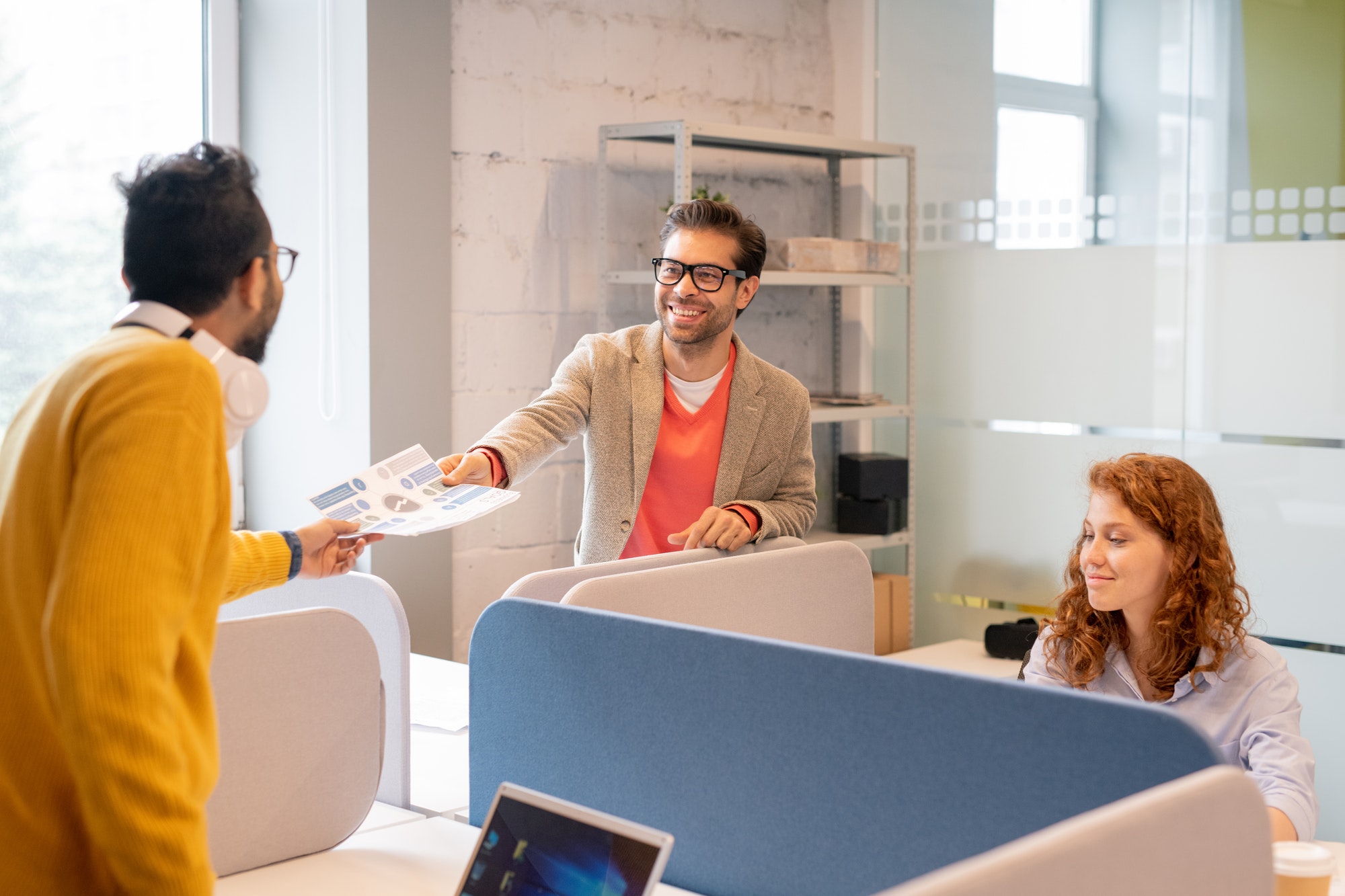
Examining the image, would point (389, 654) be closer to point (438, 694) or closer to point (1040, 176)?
point (438, 694)

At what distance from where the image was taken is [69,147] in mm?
2654

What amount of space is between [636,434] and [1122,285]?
1564 millimetres

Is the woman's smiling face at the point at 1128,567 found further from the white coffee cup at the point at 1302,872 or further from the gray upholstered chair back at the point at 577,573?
the white coffee cup at the point at 1302,872

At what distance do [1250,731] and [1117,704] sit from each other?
563mm

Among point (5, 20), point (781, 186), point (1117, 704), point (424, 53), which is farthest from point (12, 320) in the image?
point (1117, 704)

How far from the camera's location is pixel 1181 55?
3.04 meters

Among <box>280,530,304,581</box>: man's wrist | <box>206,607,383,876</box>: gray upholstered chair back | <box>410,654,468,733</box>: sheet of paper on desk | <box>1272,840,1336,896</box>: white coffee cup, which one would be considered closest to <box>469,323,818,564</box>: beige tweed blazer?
<box>410,654,468,733</box>: sheet of paper on desk

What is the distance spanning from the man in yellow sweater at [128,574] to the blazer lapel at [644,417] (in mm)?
1192

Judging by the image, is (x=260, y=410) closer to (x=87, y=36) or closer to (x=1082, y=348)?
(x=87, y=36)

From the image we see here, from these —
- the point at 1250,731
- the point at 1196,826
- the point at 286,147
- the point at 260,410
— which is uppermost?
the point at 286,147

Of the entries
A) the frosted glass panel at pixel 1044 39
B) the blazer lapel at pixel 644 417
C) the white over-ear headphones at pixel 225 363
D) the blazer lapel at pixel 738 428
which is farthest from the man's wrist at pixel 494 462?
the frosted glass panel at pixel 1044 39

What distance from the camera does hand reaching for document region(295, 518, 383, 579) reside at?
1.38 m

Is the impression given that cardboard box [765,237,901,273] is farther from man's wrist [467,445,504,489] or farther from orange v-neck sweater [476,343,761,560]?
man's wrist [467,445,504,489]

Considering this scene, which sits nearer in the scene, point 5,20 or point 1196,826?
point 1196,826
